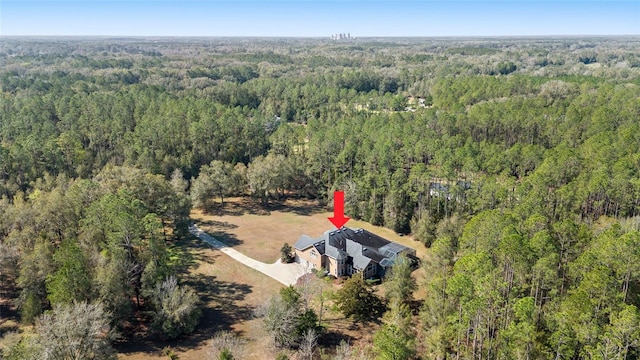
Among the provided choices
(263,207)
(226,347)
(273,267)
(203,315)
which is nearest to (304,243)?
(273,267)

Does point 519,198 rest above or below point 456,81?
below

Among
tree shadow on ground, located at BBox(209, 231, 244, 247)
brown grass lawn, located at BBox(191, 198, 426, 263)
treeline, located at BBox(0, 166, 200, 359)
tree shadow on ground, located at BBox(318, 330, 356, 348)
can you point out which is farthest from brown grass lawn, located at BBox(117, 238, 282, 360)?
tree shadow on ground, located at BBox(318, 330, 356, 348)

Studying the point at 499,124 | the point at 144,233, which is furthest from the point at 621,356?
the point at 499,124

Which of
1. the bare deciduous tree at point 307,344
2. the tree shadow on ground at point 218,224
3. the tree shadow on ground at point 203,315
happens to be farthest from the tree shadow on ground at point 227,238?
the bare deciduous tree at point 307,344

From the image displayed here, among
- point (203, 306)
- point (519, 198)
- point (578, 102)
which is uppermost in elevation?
point (578, 102)

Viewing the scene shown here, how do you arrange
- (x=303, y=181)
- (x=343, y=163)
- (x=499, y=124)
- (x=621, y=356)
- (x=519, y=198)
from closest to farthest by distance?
(x=621, y=356) < (x=519, y=198) < (x=343, y=163) < (x=303, y=181) < (x=499, y=124)

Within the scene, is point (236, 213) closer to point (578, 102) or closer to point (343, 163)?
point (343, 163)
